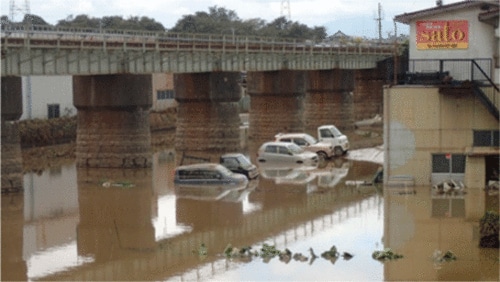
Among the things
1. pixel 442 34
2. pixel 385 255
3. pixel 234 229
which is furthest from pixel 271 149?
pixel 385 255

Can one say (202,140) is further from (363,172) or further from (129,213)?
(129,213)

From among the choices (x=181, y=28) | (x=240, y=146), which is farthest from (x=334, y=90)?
(x=181, y=28)

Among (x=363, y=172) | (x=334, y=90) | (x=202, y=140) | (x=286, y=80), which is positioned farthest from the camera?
(x=334, y=90)

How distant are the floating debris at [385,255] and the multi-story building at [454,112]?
12.2 meters

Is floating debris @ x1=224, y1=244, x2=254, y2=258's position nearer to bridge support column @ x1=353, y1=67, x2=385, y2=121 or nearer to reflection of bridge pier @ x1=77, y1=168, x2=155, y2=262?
reflection of bridge pier @ x1=77, y1=168, x2=155, y2=262

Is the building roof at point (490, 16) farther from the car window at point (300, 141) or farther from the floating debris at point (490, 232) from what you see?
the car window at point (300, 141)

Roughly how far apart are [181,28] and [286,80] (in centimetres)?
7357

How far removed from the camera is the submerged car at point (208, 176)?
145 feet

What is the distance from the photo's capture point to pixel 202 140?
6156 centimetres

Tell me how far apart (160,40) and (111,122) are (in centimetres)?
1387

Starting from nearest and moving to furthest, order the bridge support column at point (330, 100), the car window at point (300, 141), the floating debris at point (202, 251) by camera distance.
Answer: the floating debris at point (202, 251) < the car window at point (300, 141) < the bridge support column at point (330, 100)

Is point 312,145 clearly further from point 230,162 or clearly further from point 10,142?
point 10,142

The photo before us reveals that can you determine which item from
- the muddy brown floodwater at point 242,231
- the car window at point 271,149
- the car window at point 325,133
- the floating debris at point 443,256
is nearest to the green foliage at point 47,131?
the muddy brown floodwater at point 242,231

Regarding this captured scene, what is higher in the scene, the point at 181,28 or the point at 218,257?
the point at 181,28
